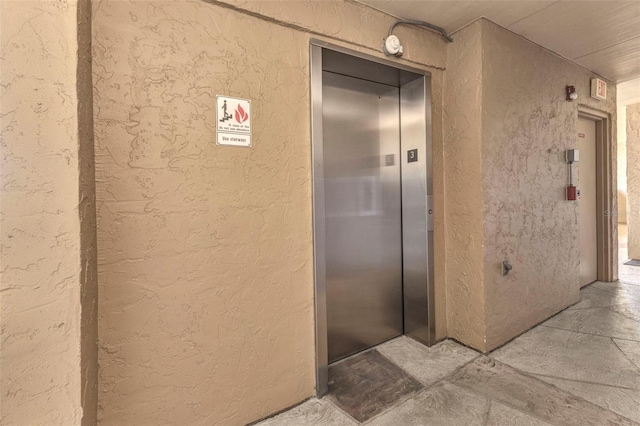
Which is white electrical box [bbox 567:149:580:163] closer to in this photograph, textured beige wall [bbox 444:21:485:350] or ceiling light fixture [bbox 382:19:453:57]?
textured beige wall [bbox 444:21:485:350]

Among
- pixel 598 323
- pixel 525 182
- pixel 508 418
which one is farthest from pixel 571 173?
pixel 508 418

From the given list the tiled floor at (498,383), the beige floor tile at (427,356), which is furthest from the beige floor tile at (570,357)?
the beige floor tile at (427,356)

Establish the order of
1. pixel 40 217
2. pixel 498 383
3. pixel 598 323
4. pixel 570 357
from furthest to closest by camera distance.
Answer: pixel 598 323 → pixel 570 357 → pixel 498 383 → pixel 40 217

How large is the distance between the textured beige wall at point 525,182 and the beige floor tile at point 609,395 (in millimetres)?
493

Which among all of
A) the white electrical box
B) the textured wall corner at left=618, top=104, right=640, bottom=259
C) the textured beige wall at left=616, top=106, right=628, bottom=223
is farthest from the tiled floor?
the textured beige wall at left=616, top=106, right=628, bottom=223

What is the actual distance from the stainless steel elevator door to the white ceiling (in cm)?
56

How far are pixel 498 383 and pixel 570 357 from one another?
734 millimetres

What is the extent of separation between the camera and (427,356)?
2.24m

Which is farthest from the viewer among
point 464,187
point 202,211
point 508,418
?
point 464,187

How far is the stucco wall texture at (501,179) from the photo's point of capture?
2215mm

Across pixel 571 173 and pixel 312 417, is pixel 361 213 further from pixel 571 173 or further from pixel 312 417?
pixel 571 173

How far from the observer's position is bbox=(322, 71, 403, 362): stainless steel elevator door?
2.21 meters

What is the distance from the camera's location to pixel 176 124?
1428mm

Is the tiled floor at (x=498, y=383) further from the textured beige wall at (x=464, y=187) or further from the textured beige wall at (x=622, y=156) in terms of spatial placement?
the textured beige wall at (x=622, y=156)
